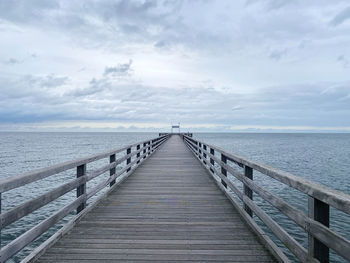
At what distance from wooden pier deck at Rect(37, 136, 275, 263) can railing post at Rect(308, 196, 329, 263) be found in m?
0.99

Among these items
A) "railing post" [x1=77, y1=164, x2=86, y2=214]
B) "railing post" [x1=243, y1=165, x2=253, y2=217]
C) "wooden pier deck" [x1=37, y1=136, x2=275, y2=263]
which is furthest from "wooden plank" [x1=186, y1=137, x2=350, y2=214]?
"railing post" [x1=77, y1=164, x2=86, y2=214]

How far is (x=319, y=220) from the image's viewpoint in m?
2.37

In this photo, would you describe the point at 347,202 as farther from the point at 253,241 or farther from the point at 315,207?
the point at 253,241

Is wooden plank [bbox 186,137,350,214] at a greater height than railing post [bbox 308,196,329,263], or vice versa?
wooden plank [bbox 186,137,350,214]

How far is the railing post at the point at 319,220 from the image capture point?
2.34 meters

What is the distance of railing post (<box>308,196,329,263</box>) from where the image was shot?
2.34 metres

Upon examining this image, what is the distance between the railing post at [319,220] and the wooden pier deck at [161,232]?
991 millimetres

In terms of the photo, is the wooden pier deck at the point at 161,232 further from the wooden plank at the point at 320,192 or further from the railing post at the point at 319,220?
the wooden plank at the point at 320,192

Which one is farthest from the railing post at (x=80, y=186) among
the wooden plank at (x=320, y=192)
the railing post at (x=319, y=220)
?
the railing post at (x=319, y=220)

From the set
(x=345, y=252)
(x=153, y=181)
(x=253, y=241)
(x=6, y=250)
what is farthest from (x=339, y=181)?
(x=6, y=250)

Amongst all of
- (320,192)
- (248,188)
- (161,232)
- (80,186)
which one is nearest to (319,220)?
(320,192)

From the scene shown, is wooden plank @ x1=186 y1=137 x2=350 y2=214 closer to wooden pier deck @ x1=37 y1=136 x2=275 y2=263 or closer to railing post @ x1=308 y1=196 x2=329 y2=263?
railing post @ x1=308 y1=196 x2=329 y2=263

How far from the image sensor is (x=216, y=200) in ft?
19.6

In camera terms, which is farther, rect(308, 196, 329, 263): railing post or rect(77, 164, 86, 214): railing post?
rect(77, 164, 86, 214): railing post
